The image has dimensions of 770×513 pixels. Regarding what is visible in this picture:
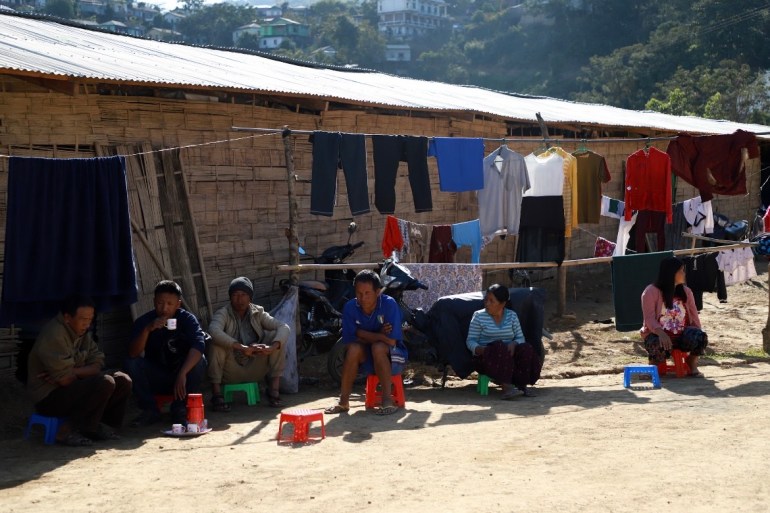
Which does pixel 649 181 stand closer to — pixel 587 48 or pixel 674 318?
pixel 674 318

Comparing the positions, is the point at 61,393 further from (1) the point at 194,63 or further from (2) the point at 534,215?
(2) the point at 534,215

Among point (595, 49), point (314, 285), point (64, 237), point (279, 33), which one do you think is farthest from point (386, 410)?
point (279, 33)

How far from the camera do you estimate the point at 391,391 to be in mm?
7367

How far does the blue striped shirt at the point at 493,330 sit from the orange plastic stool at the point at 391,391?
768 mm

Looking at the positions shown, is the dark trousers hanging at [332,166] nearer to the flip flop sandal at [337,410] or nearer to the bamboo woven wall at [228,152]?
the bamboo woven wall at [228,152]

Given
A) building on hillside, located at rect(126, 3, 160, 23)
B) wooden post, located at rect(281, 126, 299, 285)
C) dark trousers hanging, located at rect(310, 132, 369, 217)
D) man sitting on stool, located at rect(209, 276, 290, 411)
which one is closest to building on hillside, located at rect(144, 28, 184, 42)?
building on hillside, located at rect(126, 3, 160, 23)

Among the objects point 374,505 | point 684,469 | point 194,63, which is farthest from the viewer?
point 194,63

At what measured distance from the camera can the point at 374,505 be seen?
482 cm

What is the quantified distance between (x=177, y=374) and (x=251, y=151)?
3.05 m

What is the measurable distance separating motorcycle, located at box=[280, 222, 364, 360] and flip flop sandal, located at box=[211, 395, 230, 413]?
1409mm

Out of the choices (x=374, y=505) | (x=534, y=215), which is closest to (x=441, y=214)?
(x=534, y=215)

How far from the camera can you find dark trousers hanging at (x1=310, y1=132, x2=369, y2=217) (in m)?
8.38

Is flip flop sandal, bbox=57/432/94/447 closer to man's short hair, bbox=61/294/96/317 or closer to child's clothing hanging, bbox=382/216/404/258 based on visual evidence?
man's short hair, bbox=61/294/96/317

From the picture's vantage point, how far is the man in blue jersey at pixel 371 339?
728cm
